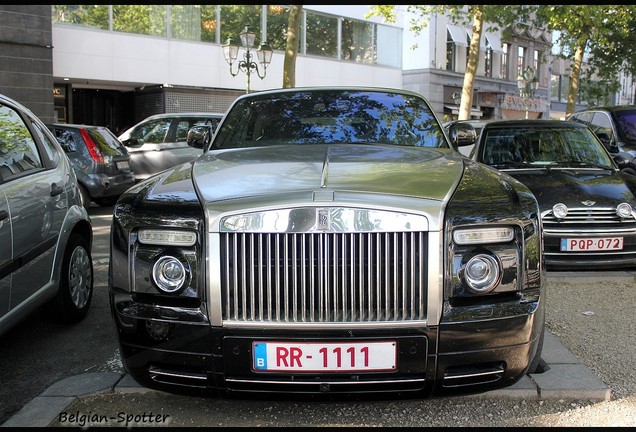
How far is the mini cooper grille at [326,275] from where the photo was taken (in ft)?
8.67

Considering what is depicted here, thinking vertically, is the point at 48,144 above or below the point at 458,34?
below

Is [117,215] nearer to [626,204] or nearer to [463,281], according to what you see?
[463,281]

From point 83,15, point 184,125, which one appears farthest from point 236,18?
point 184,125

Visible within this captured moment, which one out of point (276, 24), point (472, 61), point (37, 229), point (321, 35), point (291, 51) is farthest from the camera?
point (321, 35)

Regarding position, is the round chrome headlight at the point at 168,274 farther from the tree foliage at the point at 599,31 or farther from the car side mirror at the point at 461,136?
the tree foliage at the point at 599,31

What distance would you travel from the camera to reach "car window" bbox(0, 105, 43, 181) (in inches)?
160

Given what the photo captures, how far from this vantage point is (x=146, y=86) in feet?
84.2

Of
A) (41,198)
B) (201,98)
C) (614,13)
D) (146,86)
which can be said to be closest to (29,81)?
(146,86)

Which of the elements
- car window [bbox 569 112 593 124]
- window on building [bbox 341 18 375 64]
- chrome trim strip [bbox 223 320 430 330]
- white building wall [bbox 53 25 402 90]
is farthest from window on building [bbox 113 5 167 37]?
chrome trim strip [bbox 223 320 430 330]

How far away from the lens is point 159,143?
47.1 ft

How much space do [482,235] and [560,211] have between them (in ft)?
12.4

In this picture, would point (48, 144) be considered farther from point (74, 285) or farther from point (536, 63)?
point (536, 63)

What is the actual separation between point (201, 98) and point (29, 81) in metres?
7.73

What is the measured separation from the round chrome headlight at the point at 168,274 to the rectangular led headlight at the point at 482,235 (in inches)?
46.6
